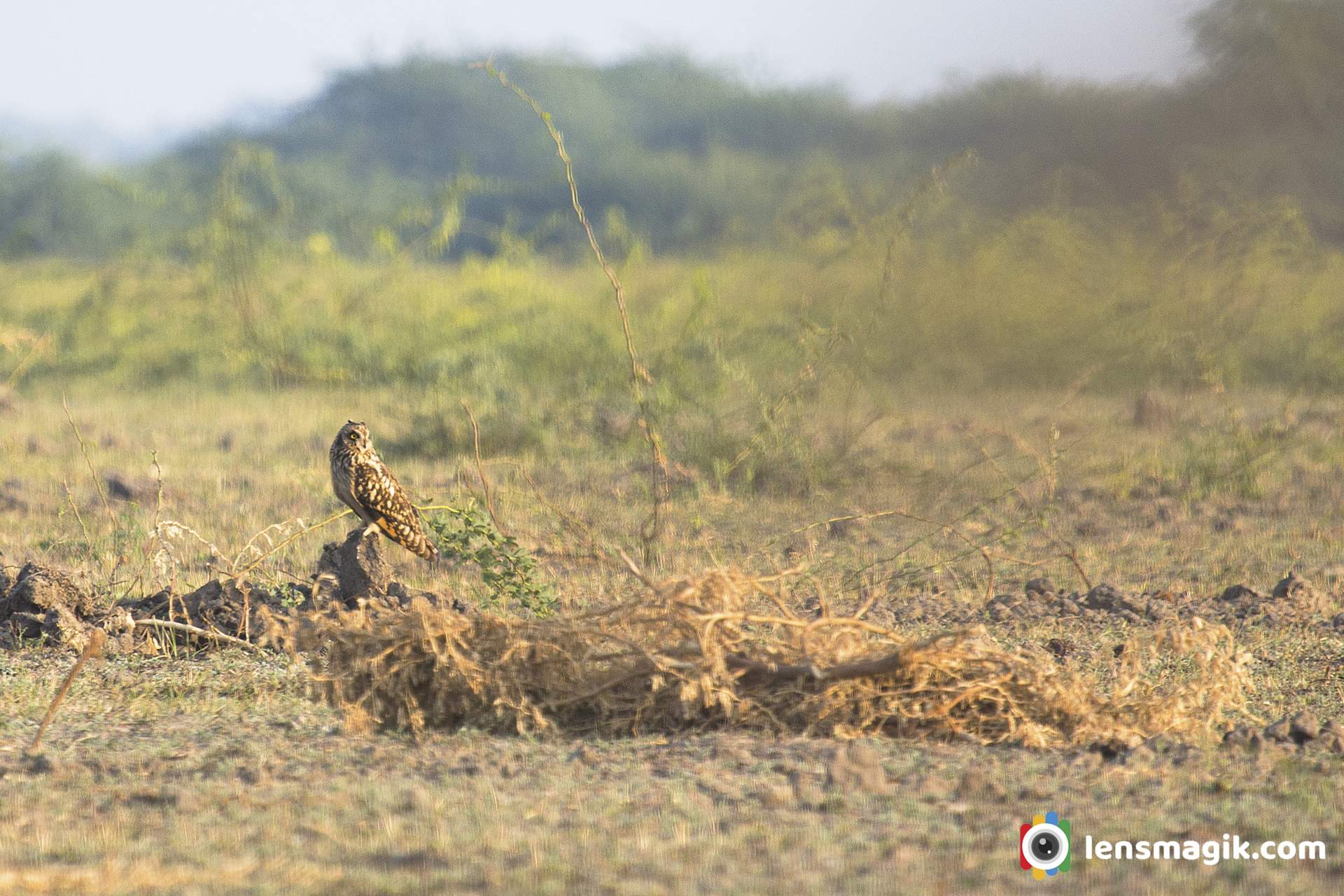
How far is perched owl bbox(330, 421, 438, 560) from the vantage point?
16.3 ft

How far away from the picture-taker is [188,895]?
2.10 m

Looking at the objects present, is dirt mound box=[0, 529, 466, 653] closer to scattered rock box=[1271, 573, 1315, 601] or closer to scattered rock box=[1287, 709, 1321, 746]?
scattered rock box=[1287, 709, 1321, 746]

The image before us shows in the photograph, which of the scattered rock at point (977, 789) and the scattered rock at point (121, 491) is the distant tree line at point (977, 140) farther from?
the scattered rock at point (121, 491)

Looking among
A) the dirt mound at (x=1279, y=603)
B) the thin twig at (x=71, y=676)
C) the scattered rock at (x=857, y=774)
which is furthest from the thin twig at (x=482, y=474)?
the dirt mound at (x=1279, y=603)

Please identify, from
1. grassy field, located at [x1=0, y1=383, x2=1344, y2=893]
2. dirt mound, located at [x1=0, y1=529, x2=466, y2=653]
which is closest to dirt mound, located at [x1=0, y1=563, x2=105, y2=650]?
dirt mound, located at [x1=0, y1=529, x2=466, y2=653]

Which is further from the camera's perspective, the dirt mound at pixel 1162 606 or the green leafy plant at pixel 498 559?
the dirt mound at pixel 1162 606

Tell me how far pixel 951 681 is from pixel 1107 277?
251cm

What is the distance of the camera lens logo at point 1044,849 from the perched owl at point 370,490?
292cm

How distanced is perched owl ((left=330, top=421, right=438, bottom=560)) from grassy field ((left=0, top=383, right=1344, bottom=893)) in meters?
0.27

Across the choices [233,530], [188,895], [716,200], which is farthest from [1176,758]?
[233,530]

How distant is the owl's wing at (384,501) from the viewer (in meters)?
4.95

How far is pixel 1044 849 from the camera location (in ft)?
A: 7.57

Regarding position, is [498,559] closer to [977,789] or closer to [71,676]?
[71,676]

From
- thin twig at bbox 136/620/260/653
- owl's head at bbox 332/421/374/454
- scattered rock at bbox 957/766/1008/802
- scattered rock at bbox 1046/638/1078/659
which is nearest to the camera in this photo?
scattered rock at bbox 957/766/1008/802
